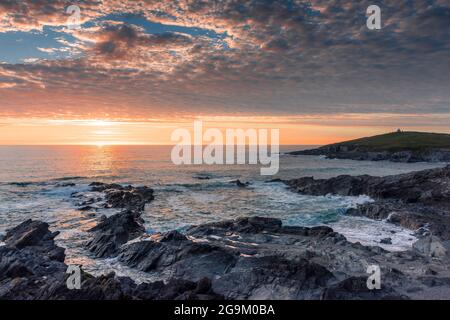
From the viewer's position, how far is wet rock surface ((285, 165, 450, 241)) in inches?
1485

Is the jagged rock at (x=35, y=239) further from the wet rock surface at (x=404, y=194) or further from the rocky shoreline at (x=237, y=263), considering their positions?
the wet rock surface at (x=404, y=194)

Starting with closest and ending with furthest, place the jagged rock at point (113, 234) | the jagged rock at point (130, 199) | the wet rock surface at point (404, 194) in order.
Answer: the jagged rock at point (113, 234), the wet rock surface at point (404, 194), the jagged rock at point (130, 199)

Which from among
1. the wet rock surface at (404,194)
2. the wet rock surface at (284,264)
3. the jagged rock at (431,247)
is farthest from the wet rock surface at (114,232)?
the wet rock surface at (404,194)

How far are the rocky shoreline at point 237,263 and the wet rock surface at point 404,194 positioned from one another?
0.31m

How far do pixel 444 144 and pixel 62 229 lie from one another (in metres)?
185

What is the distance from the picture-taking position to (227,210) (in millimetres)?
51500

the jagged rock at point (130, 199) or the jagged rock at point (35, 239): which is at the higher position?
the jagged rock at point (35, 239)

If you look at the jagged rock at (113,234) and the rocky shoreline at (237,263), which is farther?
the jagged rock at (113,234)

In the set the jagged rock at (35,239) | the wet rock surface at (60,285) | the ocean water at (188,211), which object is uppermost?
the wet rock surface at (60,285)

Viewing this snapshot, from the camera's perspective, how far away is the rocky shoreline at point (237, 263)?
1942 centimetres

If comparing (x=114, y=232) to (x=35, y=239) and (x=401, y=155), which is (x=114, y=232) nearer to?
→ (x=35, y=239)

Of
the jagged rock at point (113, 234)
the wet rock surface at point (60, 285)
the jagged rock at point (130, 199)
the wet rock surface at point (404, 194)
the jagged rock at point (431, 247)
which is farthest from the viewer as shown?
the jagged rock at point (130, 199)

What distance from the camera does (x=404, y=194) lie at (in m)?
52.3
